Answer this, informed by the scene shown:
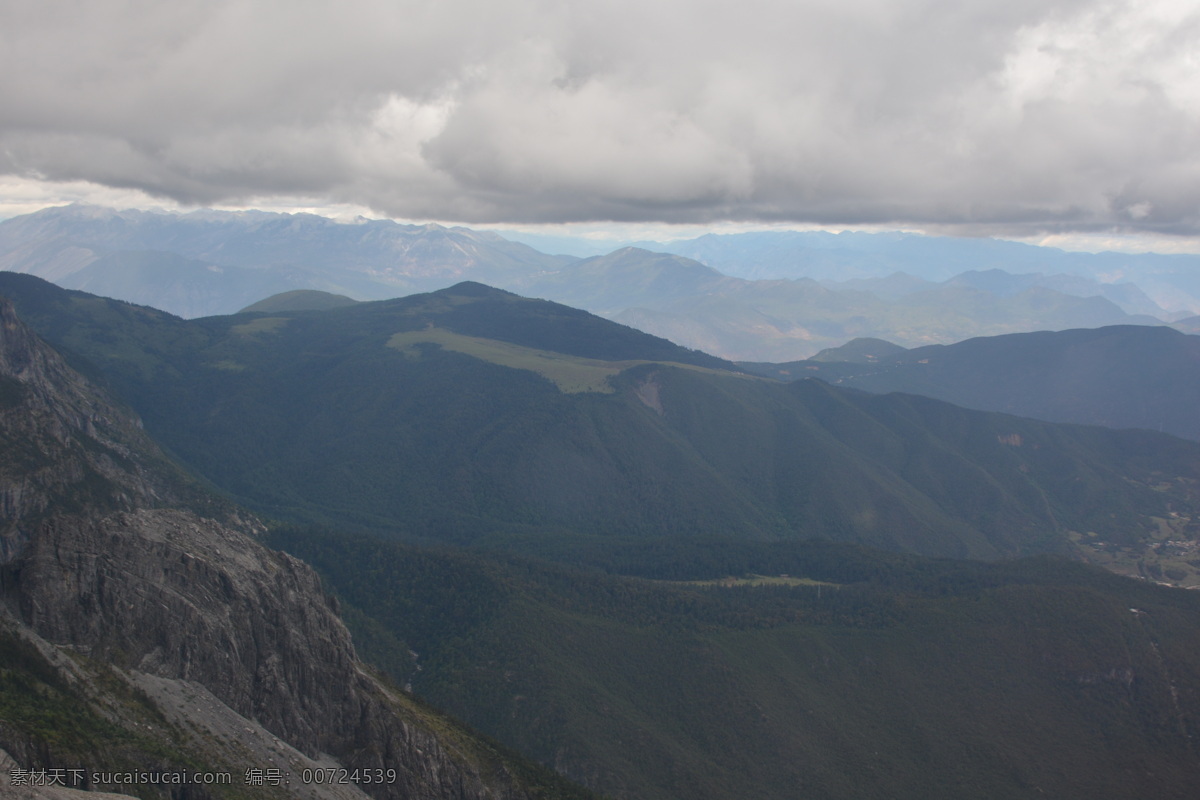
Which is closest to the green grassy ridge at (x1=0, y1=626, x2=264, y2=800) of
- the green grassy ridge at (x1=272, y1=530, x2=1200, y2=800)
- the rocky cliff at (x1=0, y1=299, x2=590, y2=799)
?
the rocky cliff at (x1=0, y1=299, x2=590, y2=799)

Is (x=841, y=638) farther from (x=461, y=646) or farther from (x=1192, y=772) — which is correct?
(x=461, y=646)

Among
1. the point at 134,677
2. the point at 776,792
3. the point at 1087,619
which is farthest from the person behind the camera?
the point at 1087,619

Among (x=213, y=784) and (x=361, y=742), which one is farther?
(x=361, y=742)

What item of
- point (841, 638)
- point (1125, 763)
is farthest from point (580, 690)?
point (1125, 763)

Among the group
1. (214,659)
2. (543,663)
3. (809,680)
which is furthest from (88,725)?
(809,680)

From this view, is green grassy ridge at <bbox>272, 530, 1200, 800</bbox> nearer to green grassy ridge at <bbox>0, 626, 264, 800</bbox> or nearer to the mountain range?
the mountain range

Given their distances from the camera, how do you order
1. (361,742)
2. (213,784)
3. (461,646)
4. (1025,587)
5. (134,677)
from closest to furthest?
(213,784), (134,677), (361,742), (461,646), (1025,587)
